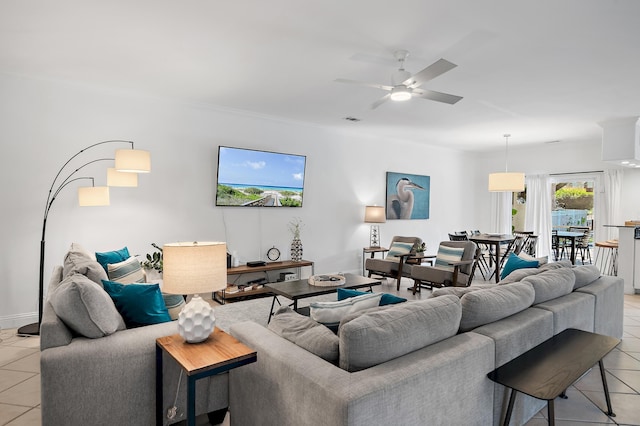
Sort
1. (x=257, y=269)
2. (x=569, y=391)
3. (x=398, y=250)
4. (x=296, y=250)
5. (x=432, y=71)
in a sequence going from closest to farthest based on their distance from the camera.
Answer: (x=569, y=391), (x=432, y=71), (x=257, y=269), (x=296, y=250), (x=398, y=250)

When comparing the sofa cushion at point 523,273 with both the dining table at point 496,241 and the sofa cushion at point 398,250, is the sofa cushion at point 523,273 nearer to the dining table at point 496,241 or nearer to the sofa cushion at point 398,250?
the sofa cushion at point 398,250

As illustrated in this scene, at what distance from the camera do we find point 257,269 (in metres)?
5.04

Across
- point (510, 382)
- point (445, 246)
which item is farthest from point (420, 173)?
point (510, 382)

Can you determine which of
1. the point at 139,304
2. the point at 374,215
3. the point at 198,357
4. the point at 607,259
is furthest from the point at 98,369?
the point at 607,259

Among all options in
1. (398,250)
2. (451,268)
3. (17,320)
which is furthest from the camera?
(398,250)

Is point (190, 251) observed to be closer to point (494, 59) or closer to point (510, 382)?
point (510, 382)

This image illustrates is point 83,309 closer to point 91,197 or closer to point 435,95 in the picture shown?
point 91,197

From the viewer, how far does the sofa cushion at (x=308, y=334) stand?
1644 millimetres

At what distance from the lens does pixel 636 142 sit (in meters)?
5.54

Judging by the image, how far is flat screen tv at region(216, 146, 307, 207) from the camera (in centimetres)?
517

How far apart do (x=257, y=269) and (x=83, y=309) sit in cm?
319

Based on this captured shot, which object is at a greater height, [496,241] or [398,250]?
[496,241]

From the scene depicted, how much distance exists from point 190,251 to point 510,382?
5.39ft

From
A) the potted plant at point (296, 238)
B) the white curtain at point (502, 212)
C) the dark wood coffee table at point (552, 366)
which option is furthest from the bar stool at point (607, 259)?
the dark wood coffee table at point (552, 366)
